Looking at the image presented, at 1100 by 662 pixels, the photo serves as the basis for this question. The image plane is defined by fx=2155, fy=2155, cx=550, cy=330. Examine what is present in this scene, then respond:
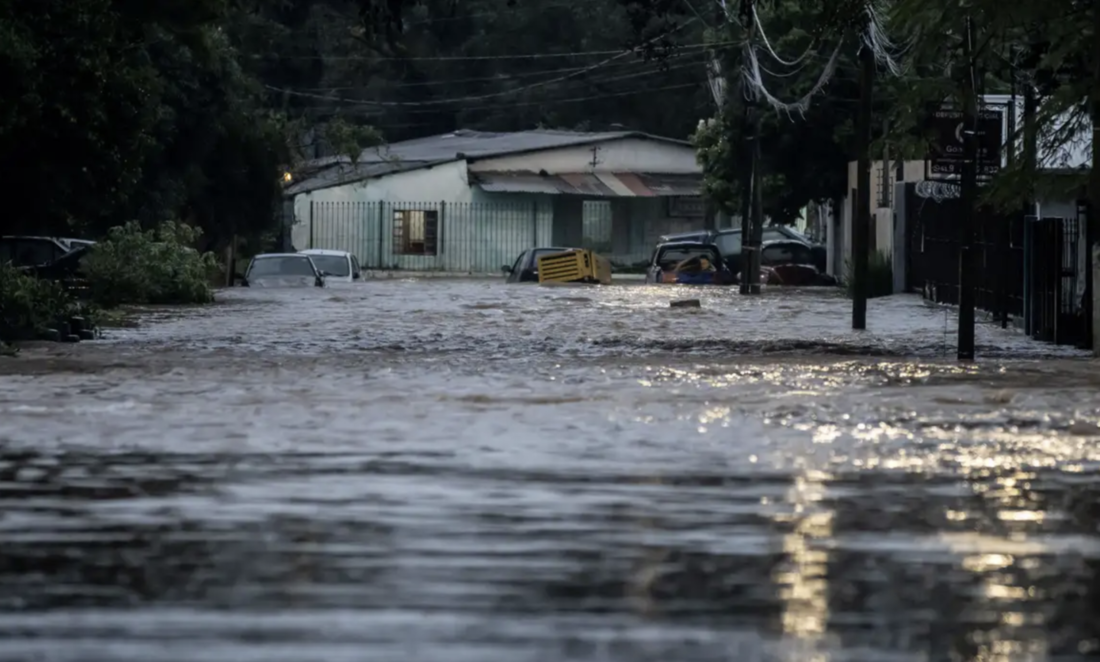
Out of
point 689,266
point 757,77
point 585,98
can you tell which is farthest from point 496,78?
point 757,77

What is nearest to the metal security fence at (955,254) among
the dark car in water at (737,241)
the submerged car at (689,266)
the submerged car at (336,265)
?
the submerged car at (689,266)

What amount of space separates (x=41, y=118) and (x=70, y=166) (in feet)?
5.46

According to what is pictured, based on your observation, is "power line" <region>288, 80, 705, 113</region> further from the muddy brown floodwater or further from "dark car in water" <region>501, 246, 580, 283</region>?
the muddy brown floodwater

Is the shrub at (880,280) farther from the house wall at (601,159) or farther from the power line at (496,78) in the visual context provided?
the power line at (496,78)

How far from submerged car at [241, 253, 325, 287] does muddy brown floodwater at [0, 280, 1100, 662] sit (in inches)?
916

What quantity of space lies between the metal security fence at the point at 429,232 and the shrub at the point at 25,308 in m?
42.9

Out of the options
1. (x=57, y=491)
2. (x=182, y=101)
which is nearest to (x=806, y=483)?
(x=57, y=491)

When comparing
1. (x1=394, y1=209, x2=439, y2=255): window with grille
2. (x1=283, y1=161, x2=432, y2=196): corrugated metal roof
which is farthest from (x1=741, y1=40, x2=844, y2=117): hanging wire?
(x1=394, y1=209, x2=439, y2=255): window with grille

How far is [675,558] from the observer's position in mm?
7879

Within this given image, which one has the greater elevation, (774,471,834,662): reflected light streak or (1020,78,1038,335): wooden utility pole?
(1020,78,1038,335): wooden utility pole

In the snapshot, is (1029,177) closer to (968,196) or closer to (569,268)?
(968,196)

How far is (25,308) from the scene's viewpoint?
69.6ft

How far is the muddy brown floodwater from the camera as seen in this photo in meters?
6.56

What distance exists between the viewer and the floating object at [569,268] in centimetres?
4759
